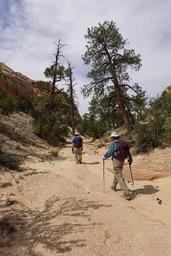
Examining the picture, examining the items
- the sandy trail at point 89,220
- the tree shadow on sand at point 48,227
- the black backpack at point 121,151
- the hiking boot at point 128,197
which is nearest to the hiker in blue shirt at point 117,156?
the black backpack at point 121,151

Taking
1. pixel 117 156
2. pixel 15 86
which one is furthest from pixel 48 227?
pixel 15 86

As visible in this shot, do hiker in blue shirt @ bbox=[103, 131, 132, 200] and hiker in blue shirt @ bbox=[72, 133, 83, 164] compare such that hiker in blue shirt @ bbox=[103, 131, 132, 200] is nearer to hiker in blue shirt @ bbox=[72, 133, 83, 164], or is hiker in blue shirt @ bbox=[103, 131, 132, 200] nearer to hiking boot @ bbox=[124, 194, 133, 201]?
hiking boot @ bbox=[124, 194, 133, 201]

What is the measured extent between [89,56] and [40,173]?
15194mm

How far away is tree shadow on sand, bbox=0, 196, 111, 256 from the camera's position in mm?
6438

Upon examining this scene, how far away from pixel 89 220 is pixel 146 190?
392 centimetres

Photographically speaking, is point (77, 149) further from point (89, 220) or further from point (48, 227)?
point (48, 227)

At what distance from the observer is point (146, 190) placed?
11.2 m

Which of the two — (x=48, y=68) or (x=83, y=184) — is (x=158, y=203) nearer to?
(x=83, y=184)

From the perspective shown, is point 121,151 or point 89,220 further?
point 121,151

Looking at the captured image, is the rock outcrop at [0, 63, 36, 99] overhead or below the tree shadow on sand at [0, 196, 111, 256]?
overhead

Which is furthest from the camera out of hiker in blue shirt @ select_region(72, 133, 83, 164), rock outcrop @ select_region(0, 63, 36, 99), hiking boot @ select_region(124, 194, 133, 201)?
rock outcrop @ select_region(0, 63, 36, 99)

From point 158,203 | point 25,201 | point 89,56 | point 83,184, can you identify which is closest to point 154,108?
point 89,56

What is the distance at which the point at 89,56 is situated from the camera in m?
25.8

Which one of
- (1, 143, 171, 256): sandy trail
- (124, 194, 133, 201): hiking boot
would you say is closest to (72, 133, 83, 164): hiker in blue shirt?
(1, 143, 171, 256): sandy trail
